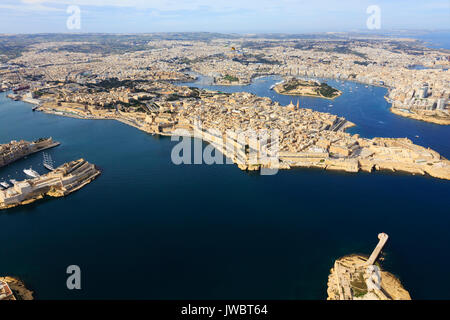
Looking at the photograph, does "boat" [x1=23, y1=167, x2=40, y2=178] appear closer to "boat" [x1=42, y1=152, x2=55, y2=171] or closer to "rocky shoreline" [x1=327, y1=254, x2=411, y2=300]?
"boat" [x1=42, y1=152, x2=55, y2=171]

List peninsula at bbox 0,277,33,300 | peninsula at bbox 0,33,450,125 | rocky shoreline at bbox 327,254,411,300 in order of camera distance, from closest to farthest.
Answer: peninsula at bbox 0,277,33,300 → rocky shoreline at bbox 327,254,411,300 → peninsula at bbox 0,33,450,125

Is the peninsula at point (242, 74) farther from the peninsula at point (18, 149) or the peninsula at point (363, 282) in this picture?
the peninsula at point (363, 282)

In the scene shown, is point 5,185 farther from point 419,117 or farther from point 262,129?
point 419,117

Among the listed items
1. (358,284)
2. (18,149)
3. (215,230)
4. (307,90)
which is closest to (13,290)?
(215,230)

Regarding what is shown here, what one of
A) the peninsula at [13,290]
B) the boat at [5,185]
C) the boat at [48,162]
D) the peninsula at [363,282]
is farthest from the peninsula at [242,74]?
the peninsula at [363,282]

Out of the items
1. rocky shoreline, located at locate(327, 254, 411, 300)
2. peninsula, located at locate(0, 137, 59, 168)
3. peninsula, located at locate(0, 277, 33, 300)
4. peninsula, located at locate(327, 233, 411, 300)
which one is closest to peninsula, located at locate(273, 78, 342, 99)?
peninsula, located at locate(0, 137, 59, 168)
